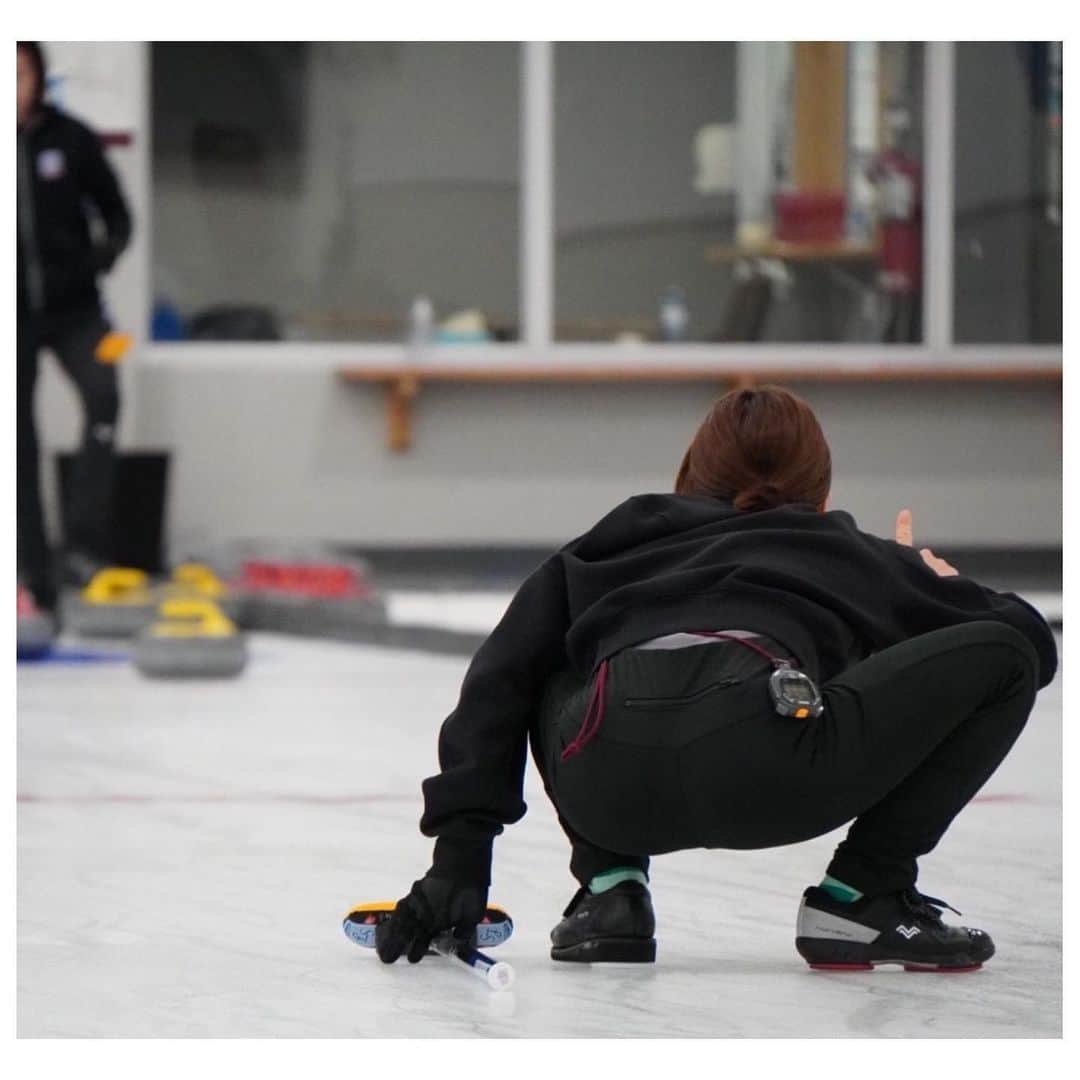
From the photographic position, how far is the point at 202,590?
6176mm

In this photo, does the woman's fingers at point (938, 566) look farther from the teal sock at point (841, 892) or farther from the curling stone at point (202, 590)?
the curling stone at point (202, 590)

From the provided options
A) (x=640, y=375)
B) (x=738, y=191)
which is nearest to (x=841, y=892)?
(x=640, y=375)

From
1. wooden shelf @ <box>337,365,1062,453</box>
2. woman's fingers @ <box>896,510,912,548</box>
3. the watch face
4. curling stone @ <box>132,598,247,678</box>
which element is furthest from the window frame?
the watch face

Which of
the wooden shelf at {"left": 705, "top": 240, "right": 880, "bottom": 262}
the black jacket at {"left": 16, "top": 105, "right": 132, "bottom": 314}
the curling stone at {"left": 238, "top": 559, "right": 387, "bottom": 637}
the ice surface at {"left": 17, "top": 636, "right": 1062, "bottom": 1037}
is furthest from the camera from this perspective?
the wooden shelf at {"left": 705, "top": 240, "right": 880, "bottom": 262}

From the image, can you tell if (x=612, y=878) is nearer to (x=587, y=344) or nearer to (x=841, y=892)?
(x=841, y=892)

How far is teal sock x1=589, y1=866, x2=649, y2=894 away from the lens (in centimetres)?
246

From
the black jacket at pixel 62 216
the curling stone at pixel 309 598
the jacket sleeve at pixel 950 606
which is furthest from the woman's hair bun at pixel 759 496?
the black jacket at pixel 62 216

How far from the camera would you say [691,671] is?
2.27 metres

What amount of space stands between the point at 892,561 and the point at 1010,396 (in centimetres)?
611

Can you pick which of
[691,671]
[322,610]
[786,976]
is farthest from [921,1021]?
[322,610]

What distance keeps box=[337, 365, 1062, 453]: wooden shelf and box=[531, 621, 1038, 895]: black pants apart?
230 inches

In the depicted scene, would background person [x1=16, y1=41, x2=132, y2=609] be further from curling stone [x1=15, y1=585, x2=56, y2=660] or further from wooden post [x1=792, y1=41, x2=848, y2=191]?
wooden post [x1=792, y1=41, x2=848, y2=191]
